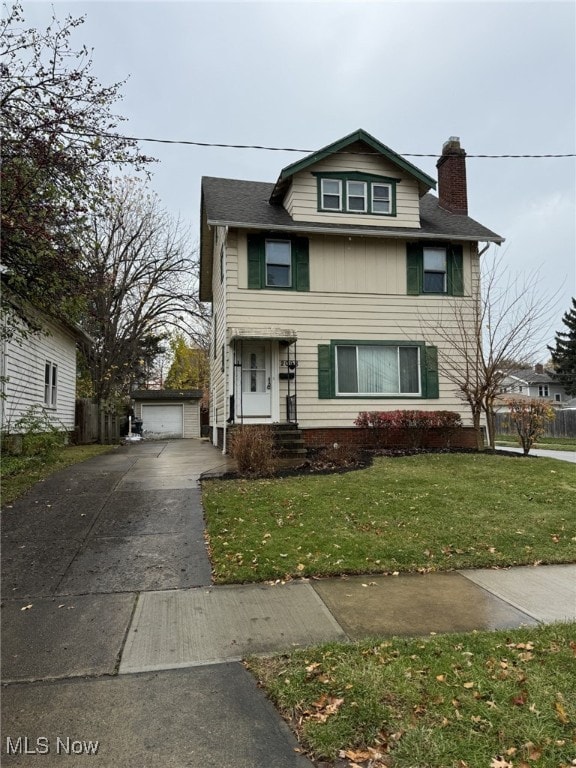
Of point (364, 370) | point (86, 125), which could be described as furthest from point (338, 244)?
point (86, 125)

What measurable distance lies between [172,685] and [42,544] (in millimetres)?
3296

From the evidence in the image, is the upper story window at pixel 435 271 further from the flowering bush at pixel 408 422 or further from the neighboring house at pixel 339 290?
the flowering bush at pixel 408 422

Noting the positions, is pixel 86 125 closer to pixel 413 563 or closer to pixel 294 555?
pixel 294 555

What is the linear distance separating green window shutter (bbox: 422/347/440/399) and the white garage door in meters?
19.0

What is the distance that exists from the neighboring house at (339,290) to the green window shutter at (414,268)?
31 mm

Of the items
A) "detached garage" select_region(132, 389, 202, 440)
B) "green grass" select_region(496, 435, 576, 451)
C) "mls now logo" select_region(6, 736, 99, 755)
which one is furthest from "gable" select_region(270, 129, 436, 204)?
"detached garage" select_region(132, 389, 202, 440)

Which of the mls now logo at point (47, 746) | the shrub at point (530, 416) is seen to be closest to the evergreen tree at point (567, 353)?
the shrub at point (530, 416)

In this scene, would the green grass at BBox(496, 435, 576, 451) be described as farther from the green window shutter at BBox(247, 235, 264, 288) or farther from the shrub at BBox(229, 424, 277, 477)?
the shrub at BBox(229, 424, 277, 477)

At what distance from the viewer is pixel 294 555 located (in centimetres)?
515

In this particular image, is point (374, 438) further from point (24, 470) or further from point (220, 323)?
point (24, 470)

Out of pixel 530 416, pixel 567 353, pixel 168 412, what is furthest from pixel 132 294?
pixel 567 353

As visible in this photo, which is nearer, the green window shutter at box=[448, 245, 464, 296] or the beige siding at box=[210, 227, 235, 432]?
the beige siding at box=[210, 227, 235, 432]

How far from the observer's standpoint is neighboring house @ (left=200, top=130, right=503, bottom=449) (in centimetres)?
1303

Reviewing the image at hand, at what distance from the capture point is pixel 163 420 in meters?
29.6
